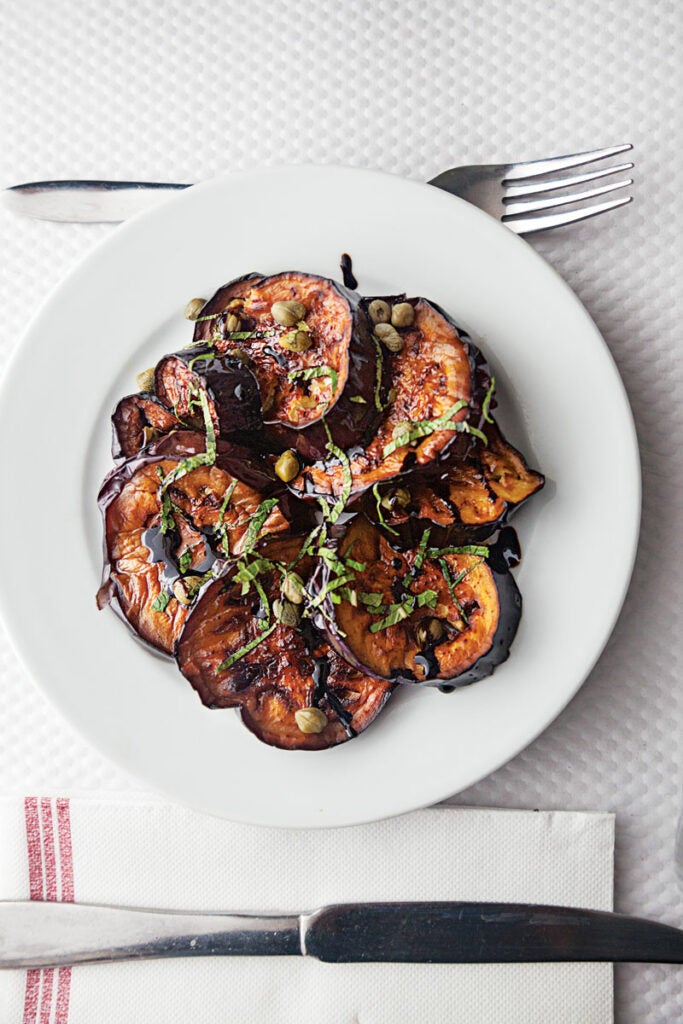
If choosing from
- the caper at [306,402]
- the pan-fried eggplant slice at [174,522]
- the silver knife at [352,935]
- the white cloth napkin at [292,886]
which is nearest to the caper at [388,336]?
the caper at [306,402]

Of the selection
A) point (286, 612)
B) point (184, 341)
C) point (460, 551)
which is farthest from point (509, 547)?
point (184, 341)

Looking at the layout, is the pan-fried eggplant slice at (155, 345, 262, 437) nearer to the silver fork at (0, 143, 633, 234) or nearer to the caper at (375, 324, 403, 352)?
the caper at (375, 324, 403, 352)

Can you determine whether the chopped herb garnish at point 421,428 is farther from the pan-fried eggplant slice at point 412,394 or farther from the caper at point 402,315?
the caper at point 402,315

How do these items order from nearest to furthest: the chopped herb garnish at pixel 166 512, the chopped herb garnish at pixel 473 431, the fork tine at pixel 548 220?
1. the chopped herb garnish at pixel 473 431
2. the chopped herb garnish at pixel 166 512
3. the fork tine at pixel 548 220

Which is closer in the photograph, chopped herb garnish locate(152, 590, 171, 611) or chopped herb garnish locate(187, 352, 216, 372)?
chopped herb garnish locate(187, 352, 216, 372)

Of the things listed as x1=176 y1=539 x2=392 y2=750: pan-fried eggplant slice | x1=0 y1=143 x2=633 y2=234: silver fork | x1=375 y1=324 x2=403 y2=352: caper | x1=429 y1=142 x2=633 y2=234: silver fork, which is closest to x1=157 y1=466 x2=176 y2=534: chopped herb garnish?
x1=176 y1=539 x2=392 y2=750: pan-fried eggplant slice

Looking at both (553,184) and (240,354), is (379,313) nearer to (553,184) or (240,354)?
(240,354)
